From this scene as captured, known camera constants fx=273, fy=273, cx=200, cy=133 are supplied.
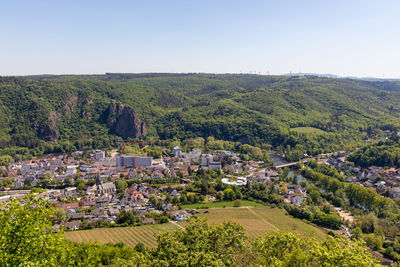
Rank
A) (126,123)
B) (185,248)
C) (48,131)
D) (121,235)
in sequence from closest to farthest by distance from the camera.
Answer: (185,248) < (121,235) < (48,131) < (126,123)

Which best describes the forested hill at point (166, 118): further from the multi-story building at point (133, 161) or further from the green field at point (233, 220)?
the green field at point (233, 220)

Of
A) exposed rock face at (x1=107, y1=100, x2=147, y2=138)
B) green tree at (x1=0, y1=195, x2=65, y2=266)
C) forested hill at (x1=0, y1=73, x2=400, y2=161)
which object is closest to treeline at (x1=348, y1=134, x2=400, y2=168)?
forested hill at (x1=0, y1=73, x2=400, y2=161)

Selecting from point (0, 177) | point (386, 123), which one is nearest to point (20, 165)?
point (0, 177)

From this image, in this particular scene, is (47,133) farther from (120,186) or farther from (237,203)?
(237,203)

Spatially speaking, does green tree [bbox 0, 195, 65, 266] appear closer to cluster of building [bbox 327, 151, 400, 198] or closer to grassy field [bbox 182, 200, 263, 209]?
grassy field [bbox 182, 200, 263, 209]

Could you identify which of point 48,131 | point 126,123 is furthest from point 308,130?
point 48,131

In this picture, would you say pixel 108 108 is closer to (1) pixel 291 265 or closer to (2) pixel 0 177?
(2) pixel 0 177

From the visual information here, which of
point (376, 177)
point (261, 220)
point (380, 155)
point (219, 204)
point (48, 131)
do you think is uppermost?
point (48, 131)
